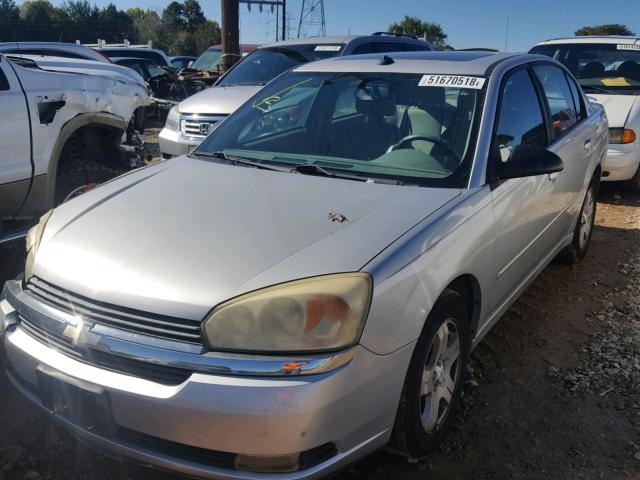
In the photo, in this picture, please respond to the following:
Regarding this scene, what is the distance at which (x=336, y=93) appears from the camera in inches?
141

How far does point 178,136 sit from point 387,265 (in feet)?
18.4

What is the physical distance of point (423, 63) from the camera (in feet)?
11.3

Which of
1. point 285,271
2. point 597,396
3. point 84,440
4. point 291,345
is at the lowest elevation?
point 597,396

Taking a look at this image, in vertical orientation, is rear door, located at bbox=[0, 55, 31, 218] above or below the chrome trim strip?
above

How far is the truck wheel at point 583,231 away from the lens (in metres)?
4.72

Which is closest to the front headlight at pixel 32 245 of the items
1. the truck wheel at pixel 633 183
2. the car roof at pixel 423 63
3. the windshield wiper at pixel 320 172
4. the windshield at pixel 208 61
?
the windshield wiper at pixel 320 172

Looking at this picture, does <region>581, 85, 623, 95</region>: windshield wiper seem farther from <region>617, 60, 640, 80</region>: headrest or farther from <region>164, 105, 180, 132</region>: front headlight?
<region>164, 105, 180, 132</region>: front headlight

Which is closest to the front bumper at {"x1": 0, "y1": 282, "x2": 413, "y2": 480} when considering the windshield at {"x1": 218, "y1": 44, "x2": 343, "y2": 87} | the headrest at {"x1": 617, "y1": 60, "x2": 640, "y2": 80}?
the windshield at {"x1": 218, "y1": 44, "x2": 343, "y2": 87}

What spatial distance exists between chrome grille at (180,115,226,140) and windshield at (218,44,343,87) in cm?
102

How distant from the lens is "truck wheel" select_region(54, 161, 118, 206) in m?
4.70

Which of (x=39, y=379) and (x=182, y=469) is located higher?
(x=39, y=379)

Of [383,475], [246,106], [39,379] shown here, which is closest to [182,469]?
[39,379]

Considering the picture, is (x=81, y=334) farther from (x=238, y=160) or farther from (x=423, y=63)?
(x=423, y=63)

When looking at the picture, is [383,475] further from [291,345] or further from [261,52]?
[261,52]
